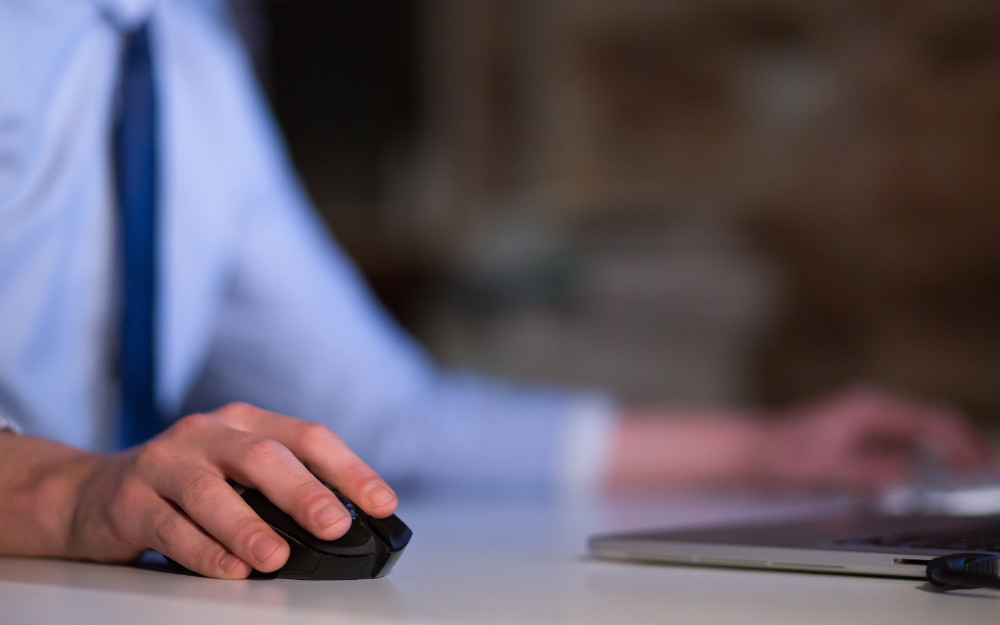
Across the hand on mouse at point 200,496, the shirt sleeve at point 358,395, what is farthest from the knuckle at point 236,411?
the shirt sleeve at point 358,395

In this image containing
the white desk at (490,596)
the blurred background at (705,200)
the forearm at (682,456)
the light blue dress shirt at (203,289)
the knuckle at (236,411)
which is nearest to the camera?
the white desk at (490,596)

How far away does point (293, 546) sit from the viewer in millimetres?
358

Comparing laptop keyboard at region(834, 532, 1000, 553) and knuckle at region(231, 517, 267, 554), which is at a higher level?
laptop keyboard at region(834, 532, 1000, 553)

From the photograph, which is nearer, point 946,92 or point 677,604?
point 677,604

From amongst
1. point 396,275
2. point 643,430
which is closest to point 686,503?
point 643,430

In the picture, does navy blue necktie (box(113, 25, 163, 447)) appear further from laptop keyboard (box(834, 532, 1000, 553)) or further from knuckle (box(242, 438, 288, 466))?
laptop keyboard (box(834, 532, 1000, 553))

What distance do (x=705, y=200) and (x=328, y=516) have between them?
2.48 metres

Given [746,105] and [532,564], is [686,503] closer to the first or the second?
[532,564]

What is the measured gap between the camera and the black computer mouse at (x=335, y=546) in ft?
1.17

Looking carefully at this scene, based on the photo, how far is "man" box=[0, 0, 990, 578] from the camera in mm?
380

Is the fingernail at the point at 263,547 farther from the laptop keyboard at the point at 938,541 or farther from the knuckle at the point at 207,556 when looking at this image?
the laptop keyboard at the point at 938,541

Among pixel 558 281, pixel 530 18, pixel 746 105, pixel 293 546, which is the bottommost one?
pixel 293 546

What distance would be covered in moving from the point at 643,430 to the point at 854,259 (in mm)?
1785

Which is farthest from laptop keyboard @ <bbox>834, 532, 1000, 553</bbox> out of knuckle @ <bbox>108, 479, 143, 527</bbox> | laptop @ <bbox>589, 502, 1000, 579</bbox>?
knuckle @ <bbox>108, 479, 143, 527</bbox>
